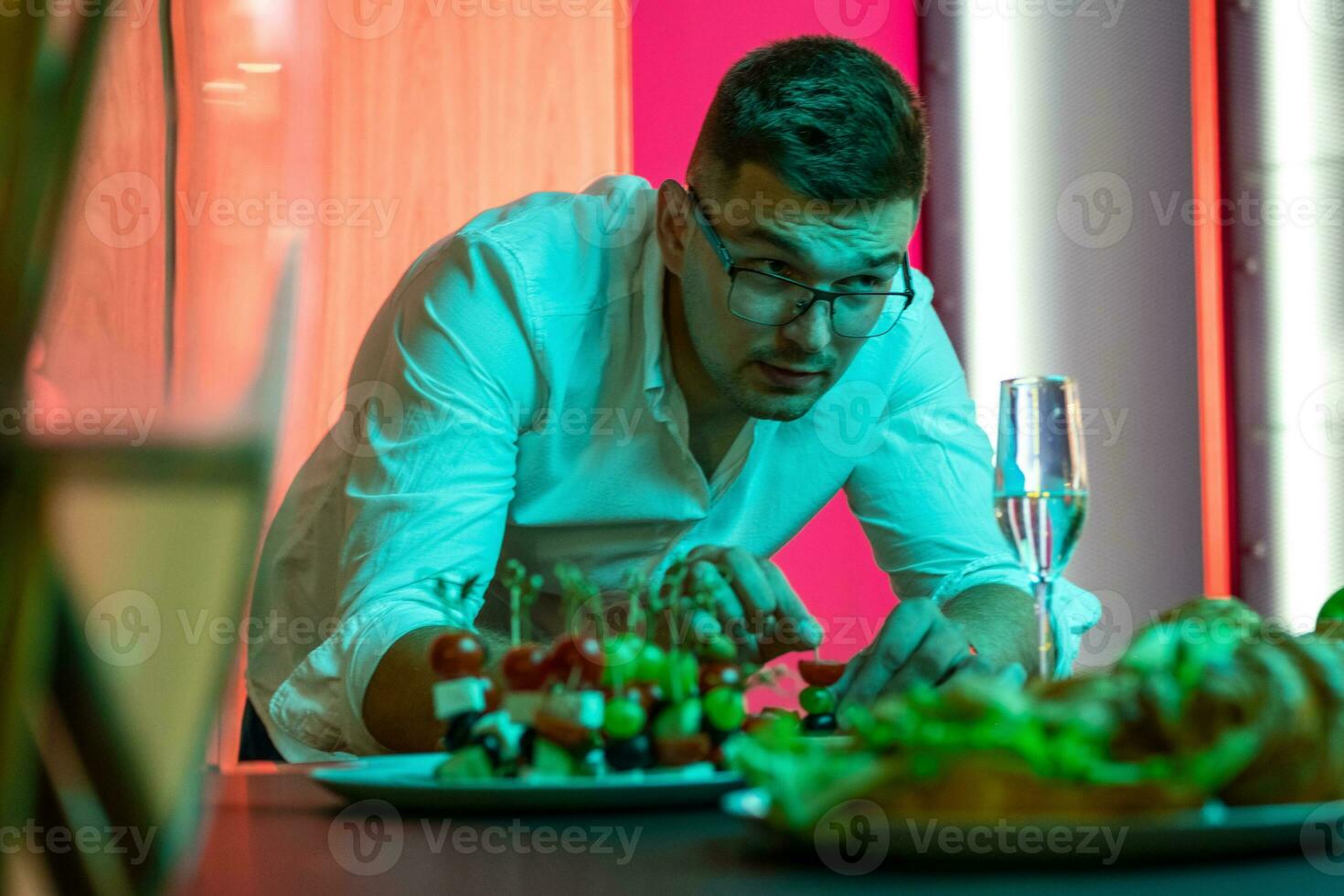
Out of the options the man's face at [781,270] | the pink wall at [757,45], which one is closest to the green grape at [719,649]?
the man's face at [781,270]

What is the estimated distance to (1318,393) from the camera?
295cm

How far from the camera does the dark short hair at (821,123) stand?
4.63 feet

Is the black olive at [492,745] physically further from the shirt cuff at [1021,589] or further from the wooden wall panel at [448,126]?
the wooden wall panel at [448,126]

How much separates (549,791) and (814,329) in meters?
0.96

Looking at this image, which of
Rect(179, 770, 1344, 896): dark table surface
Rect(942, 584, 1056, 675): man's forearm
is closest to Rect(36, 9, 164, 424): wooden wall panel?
Rect(179, 770, 1344, 896): dark table surface

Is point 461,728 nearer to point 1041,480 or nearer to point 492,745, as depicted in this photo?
point 492,745

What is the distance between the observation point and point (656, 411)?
1623 mm

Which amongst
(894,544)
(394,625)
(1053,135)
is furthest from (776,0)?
(394,625)

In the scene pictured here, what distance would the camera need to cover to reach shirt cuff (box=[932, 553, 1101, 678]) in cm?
157

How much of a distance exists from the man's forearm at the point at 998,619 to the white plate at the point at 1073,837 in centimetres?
89

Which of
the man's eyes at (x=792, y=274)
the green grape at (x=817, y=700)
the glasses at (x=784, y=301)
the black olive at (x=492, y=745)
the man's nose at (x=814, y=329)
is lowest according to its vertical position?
the green grape at (x=817, y=700)

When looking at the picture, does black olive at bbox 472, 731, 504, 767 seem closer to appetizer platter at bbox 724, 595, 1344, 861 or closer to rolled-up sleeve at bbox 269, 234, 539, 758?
appetizer platter at bbox 724, 595, 1344, 861

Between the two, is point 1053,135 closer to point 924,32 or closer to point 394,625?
point 924,32

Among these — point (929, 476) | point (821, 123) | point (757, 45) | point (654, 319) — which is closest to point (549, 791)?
point (821, 123)
